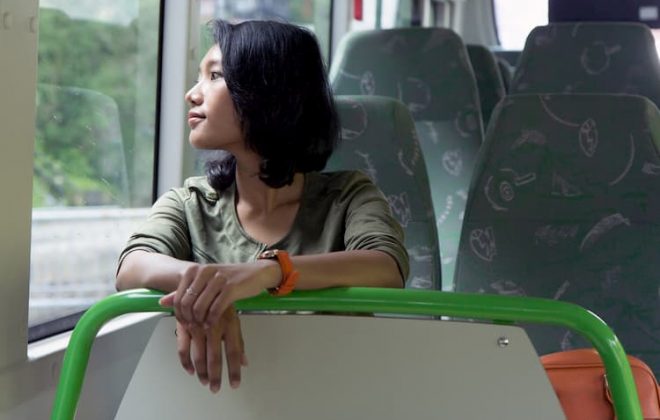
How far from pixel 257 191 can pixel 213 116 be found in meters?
0.18

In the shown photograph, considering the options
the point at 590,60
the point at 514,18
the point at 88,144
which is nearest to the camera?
the point at 88,144

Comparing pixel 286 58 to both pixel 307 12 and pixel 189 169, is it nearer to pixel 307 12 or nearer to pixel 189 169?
pixel 189 169

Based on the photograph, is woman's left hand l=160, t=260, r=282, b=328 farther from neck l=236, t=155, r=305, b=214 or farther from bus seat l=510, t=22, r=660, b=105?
bus seat l=510, t=22, r=660, b=105

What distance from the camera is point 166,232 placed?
69.5 inches

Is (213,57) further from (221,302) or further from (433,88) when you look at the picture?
(433,88)

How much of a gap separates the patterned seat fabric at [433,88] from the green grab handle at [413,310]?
1.62 metres

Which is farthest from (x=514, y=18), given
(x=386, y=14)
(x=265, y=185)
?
(x=265, y=185)

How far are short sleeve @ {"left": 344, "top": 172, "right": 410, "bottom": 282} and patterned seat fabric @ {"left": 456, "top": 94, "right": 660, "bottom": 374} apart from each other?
55cm

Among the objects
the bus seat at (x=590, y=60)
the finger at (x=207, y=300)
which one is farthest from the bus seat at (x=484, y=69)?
the finger at (x=207, y=300)

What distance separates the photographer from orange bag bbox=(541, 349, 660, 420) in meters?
1.51

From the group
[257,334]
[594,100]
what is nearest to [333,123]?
[257,334]

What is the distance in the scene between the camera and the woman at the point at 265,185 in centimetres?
170

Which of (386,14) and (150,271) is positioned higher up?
(386,14)

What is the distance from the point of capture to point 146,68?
263 centimetres
